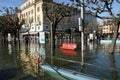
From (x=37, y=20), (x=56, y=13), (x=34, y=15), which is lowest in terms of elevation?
(x=56, y=13)

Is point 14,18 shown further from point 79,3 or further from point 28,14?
point 28,14

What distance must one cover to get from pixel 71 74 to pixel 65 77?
1.54 ft

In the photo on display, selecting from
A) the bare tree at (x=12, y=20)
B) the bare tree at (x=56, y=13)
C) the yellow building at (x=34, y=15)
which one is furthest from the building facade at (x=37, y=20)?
the bare tree at (x=56, y=13)

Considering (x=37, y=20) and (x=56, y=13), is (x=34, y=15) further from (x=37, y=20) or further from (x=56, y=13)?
(x=56, y=13)

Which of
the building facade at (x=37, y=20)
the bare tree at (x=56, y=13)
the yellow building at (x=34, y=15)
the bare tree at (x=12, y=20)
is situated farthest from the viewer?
the yellow building at (x=34, y=15)

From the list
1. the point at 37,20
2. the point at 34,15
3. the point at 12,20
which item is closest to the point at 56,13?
the point at 12,20

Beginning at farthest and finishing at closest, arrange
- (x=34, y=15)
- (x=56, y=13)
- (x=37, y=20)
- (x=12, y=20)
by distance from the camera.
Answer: (x=34, y=15)
(x=37, y=20)
(x=12, y=20)
(x=56, y=13)

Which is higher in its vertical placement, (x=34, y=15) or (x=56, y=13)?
(x=34, y=15)

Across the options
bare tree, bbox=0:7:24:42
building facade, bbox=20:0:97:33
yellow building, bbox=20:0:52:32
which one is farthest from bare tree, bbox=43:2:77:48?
yellow building, bbox=20:0:52:32

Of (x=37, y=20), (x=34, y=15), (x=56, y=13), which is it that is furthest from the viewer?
(x=34, y=15)

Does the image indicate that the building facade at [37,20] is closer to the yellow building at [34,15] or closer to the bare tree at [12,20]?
the yellow building at [34,15]

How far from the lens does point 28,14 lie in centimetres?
10525

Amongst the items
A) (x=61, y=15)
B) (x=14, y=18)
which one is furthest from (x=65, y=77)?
(x=14, y=18)

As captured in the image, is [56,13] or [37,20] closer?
[56,13]
